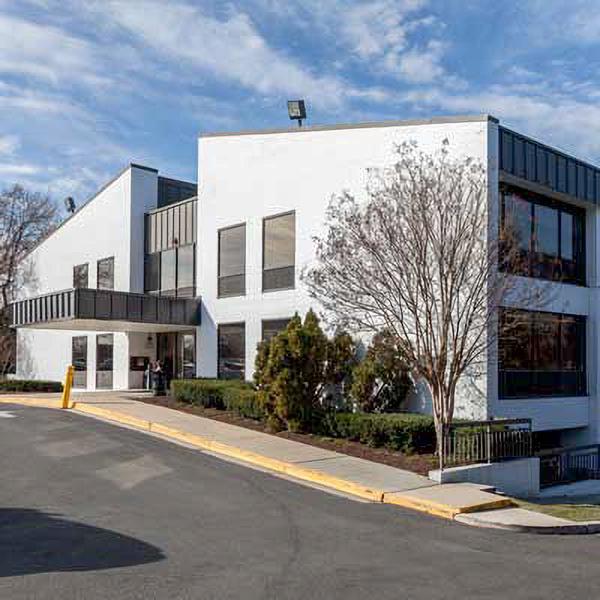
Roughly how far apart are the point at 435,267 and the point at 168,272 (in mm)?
15200

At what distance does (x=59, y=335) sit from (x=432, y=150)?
22.8 m

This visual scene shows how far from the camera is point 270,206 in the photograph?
2255 cm

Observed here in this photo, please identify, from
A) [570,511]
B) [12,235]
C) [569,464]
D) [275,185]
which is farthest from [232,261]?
[12,235]

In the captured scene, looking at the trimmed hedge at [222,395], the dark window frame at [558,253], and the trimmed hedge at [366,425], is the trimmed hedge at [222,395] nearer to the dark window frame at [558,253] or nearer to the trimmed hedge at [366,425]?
the trimmed hedge at [366,425]

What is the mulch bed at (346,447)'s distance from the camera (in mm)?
14023

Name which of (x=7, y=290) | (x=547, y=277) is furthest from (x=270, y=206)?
(x=7, y=290)

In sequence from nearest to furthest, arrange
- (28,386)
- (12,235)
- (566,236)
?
(566,236)
(28,386)
(12,235)

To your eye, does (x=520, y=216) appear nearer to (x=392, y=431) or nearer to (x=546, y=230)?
(x=546, y=230)

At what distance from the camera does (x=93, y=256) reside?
32344 mm

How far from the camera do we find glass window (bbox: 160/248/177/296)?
28.0 metres

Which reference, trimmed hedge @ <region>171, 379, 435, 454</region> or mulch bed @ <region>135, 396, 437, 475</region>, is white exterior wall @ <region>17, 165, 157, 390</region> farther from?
trimmed hedge @ <region>171, 379, 435, 454</region>

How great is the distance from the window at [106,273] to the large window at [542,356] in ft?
59.2

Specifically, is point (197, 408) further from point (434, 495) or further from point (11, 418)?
point (434, 495)

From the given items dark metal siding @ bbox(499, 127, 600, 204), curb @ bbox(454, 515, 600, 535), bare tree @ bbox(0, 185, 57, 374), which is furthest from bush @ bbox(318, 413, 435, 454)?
bare tree @ bbox(0, 185, 57, 374)
